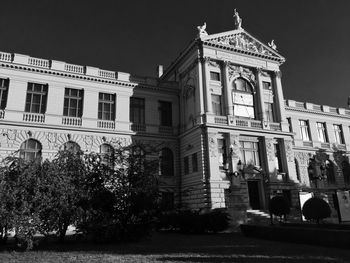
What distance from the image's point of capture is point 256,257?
1177 centimetres

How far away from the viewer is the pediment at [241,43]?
3297 centimetres

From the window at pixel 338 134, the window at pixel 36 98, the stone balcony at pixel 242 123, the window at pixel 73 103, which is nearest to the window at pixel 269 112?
the stone balcony at pixel 242 123

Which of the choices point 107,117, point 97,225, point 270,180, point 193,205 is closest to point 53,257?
point 97,225

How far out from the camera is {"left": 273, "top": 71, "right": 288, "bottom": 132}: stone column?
3391cm

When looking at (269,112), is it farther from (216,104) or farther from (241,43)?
(241,43)

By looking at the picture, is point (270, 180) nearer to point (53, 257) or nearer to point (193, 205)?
point (193, 205)

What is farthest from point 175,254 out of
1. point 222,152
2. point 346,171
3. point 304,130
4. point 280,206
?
point 346,171

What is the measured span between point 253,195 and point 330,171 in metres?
17.5

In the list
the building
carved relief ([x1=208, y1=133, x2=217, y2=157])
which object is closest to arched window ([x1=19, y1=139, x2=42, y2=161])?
the building

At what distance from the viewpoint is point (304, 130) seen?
43031 millimetres

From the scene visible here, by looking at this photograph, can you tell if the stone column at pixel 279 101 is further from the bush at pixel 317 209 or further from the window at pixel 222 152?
the bush at pixel 317 209

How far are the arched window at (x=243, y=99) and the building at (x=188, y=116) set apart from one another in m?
0.11

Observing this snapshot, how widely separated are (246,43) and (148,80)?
37.6 ft

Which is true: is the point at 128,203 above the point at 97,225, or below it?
above
